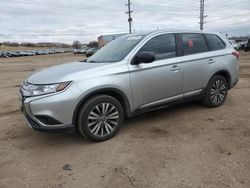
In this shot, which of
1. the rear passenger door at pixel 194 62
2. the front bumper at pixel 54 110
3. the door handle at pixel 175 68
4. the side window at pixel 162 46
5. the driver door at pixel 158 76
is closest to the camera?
the front bumper at pixel 54 110

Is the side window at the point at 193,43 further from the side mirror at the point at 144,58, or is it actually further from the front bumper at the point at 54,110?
the front bumper at the point at 54,110

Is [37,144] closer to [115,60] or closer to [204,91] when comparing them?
[115,60]

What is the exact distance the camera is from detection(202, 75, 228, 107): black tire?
17.8 ft

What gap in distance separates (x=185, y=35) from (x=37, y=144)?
3338mm

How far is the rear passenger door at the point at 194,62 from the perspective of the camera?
195 inches

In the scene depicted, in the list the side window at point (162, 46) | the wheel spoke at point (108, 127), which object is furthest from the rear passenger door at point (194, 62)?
the wheel spoke at point (108, 127)

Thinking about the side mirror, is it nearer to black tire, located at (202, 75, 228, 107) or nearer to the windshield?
the windshield

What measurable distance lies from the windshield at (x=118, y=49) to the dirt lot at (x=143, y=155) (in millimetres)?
1282

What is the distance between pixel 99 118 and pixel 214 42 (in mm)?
3142

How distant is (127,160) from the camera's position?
354 centimetres

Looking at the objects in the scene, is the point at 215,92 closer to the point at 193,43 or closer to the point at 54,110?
the point at 193,43

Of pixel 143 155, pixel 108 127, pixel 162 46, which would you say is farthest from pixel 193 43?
pixel 143 155

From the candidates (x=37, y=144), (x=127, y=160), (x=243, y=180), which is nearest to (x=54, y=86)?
(x=37, y=144)

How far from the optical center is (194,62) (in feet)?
16.5
